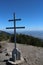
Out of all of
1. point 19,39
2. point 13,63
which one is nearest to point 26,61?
point 13,63

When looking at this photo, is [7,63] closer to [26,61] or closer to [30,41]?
[26,61]

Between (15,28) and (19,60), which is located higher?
(15,28)

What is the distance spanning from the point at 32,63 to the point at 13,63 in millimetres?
958

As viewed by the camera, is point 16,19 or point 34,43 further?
point 34,43

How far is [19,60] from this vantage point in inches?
312

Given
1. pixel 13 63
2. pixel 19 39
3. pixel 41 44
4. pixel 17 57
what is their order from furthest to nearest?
pixel 19 39, pixel 41 44, pixel 17 57, pixel 13 63

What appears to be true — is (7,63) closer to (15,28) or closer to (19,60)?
(19,60)

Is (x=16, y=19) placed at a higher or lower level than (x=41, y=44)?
higher

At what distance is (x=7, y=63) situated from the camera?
25.3 ft

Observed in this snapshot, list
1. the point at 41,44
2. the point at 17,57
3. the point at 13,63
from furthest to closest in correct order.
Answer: the point at 41,44 → the point at 17,57 → the point at 13,63

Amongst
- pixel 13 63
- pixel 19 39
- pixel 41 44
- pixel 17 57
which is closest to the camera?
pixel 13 63

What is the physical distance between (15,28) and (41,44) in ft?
24.9

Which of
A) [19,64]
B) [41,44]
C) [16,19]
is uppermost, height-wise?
[16,19]

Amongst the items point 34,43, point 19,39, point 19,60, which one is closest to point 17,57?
point 19,60
